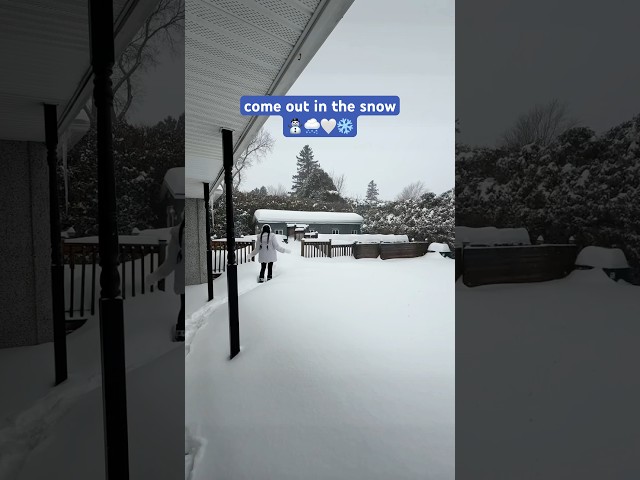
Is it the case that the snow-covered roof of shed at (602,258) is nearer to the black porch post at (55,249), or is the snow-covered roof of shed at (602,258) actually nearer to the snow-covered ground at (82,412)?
the snow-covered ground at (82,412)

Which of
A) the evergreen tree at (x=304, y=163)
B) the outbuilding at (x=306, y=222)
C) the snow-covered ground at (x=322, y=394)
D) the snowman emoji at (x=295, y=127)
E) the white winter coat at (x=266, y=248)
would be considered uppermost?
the evergreen tree at (x=304, y=163)

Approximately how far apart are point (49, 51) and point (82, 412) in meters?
2.33

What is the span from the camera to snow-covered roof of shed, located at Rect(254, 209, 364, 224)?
1850 centimetres

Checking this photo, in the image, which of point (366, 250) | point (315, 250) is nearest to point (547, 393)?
point (366, 250)

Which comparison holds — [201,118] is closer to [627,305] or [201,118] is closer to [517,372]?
[517,372]

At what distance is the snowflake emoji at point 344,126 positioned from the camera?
3695mm

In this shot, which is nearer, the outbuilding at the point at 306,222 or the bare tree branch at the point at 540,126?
the bare tree branch at the point at 540,126

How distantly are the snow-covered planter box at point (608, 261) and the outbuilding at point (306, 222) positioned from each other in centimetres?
1257

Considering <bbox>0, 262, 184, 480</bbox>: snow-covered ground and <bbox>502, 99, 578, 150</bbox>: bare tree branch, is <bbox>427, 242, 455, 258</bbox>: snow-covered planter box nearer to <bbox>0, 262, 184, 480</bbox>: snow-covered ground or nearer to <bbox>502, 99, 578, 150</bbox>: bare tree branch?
<bbox>502, 99, 578, 150</bbox>: bare tree branch

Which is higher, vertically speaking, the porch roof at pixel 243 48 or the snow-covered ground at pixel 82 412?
the porch roof at pixel 243 48

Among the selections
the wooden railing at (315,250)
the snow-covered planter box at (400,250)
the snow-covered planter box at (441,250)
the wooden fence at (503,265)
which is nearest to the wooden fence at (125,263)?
the wooden fence at (503,265)

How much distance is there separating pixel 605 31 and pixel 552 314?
19.6m

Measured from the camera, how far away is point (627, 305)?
20.3 feet

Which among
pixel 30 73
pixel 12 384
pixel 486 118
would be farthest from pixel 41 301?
pixel 486 118
